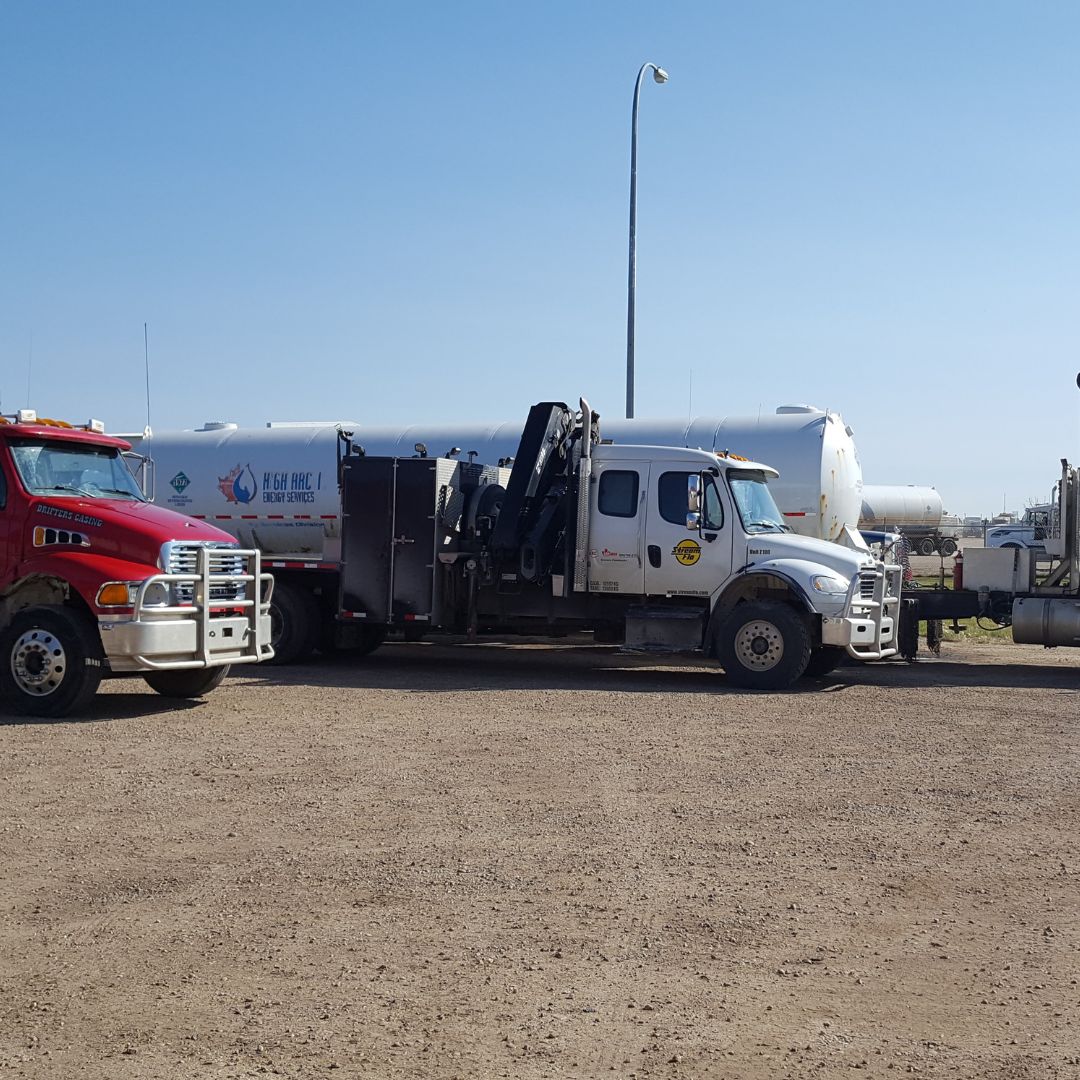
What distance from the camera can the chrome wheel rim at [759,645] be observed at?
1538cm

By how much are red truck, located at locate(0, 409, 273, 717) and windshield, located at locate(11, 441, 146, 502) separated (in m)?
0.01

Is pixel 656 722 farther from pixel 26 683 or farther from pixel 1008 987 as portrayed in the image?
pixel 1008 987

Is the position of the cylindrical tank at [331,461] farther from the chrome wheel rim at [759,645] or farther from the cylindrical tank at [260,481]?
the chrome wheel rim at [759,645]

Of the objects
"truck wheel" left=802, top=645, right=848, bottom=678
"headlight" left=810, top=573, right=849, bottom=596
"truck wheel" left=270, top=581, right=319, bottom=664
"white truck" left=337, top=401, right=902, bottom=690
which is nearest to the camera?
"headlight" left=810, top=573, right=849, bottom=596

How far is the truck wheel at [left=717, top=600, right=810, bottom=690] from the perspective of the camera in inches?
602

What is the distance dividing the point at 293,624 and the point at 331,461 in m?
4.46

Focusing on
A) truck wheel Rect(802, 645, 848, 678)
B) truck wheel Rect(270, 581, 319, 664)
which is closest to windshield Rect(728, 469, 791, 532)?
truck wheel Rect(802, 645, 848, 678)

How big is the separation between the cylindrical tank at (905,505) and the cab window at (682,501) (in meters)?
45.6

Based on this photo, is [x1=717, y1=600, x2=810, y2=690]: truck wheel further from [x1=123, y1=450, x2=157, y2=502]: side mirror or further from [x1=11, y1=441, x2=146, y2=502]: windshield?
[x1=11, y1=441, x2=146, y2=502]: windshield

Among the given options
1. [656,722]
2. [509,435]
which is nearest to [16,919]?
[656,722]

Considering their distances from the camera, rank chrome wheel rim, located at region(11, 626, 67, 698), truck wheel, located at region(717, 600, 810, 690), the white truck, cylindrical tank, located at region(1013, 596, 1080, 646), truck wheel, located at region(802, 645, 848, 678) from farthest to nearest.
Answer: cylindrical tank, located at region(1013, 596, 1080, 646), truck wheel, located at region(802, 645, 848, 678), the white truck, truck wheel, located at region(717, 600, 810, 690), chrome wheel rim, located at region(11, 626, 67, 698)

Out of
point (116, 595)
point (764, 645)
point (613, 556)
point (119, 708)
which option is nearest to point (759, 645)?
point (764, 645)

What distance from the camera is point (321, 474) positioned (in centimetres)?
2158

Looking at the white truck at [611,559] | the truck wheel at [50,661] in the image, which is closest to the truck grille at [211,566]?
the truck wheel at [50,661]
